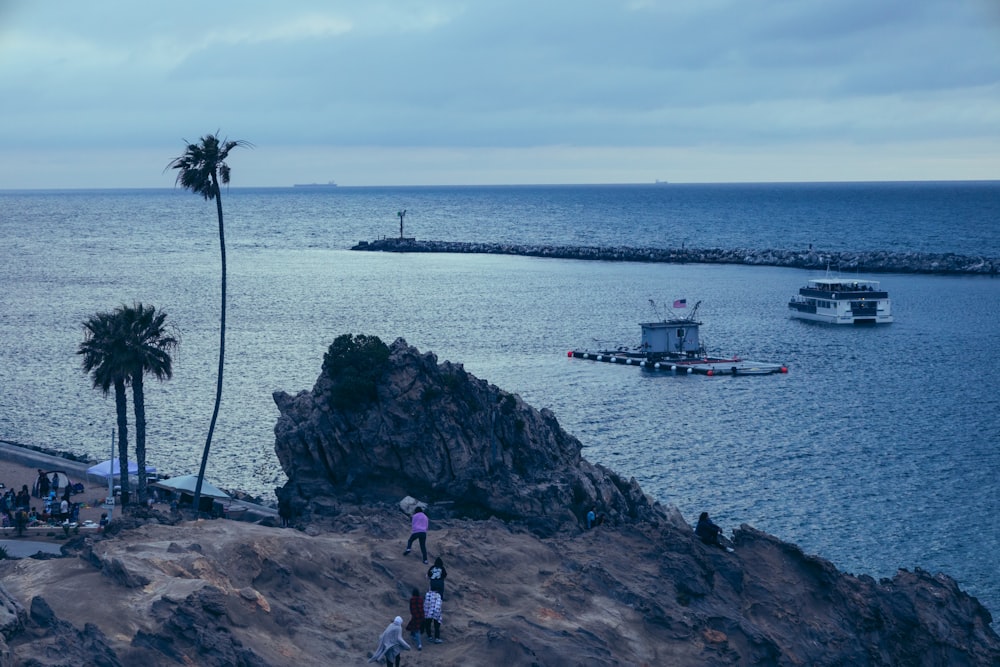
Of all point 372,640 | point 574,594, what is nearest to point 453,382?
point 574,594

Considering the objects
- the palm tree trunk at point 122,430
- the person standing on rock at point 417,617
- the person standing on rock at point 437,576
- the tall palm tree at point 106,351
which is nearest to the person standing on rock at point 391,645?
the person standing on rock at point 417,617

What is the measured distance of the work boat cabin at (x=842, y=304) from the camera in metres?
102

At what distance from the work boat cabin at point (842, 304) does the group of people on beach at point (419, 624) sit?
8577 centimetres

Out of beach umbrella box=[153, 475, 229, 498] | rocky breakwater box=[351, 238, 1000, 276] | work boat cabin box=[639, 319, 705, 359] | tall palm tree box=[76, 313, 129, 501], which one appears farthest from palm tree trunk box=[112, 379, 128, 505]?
rocky breakwater box=[351, 238, 1000, 276]

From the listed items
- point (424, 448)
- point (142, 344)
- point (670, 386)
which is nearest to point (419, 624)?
point (424, 448)

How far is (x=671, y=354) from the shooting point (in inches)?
3312

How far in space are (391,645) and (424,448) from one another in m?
16.4

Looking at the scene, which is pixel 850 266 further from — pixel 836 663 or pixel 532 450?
pixel 836 663

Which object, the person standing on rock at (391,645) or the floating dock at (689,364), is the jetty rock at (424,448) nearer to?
the person standing on rock at (391,645)

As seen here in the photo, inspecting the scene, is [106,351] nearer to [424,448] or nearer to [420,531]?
[424,448]

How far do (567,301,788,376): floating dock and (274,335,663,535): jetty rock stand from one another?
43642mm

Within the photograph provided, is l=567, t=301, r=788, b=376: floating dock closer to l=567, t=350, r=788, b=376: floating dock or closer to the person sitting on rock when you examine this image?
l=567, t=350, r=788, b=376: floating dock

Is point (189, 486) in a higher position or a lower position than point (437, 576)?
lower

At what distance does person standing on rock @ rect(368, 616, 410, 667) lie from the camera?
19359mm
